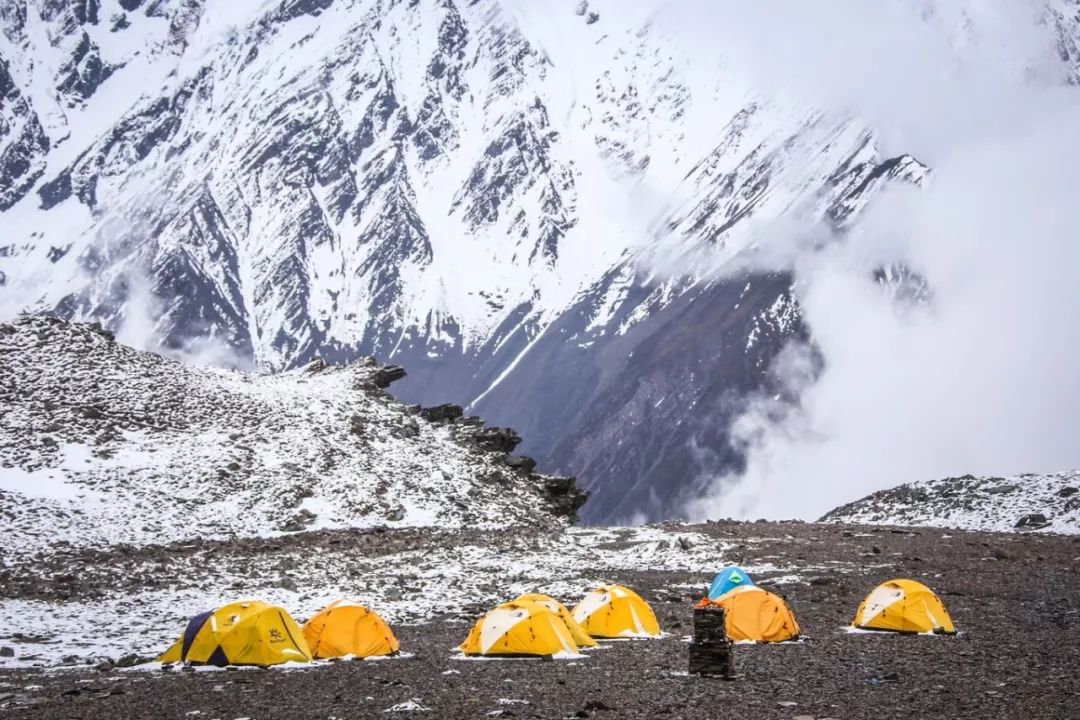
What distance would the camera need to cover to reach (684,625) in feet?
89.5

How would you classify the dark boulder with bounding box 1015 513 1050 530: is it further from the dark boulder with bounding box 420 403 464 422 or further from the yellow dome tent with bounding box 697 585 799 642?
the yellow dome tent with bounding box 697 585 799 642

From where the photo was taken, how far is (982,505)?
192 feet

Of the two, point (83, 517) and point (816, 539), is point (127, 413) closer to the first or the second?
point (83, 517)

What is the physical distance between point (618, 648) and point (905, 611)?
7.01 m

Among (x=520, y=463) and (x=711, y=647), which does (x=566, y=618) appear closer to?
(x=711, y=647)

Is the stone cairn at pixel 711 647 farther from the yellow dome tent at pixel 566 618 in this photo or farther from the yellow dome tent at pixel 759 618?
the yellow dome tent at pixel 759 618

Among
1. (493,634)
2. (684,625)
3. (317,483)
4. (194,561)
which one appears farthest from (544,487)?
(493,634)

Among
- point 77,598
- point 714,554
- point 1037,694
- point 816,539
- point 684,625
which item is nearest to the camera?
point 1037,694

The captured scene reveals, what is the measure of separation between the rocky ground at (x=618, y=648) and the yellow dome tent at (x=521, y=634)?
752 mm

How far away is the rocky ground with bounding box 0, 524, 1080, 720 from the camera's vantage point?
16.7 metres

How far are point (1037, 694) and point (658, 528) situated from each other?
123ft

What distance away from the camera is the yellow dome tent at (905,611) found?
2448 centimetres

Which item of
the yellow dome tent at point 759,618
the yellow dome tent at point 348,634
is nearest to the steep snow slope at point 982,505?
the yellow dome tent at point 759,618

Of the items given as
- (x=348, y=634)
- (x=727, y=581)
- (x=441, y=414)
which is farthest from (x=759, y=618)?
(x=441, y=414)
